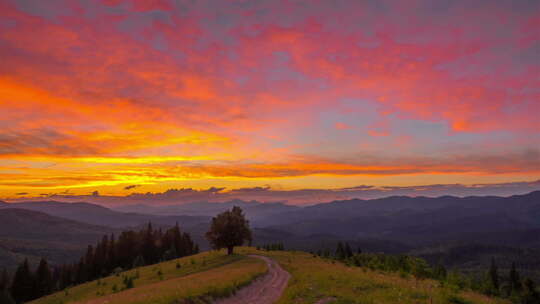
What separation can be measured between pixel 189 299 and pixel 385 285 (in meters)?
14.4

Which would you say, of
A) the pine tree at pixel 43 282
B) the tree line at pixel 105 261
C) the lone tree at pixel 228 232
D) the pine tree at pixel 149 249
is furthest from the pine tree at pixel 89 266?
the lone tree at pixel 228 232

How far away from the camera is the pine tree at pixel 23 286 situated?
9575 centimetres

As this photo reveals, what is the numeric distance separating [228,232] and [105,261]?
6774 centimetres

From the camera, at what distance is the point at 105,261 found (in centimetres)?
10719

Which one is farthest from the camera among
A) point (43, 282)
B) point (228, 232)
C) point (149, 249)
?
point (149, 249)

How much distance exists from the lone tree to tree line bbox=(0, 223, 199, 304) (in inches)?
1679

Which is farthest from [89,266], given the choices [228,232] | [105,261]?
[228,232]

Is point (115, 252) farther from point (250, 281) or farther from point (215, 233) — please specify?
point (250, 281)

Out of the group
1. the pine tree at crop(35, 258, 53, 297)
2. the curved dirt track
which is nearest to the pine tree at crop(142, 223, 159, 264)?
the pine tree at crop(35, 258, 53, 297)

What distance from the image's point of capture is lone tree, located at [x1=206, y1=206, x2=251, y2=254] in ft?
213

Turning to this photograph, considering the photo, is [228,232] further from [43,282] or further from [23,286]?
[23,286]

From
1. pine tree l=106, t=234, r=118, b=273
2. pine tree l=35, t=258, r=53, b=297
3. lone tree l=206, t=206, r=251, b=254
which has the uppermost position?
lone tree l=206, t=206, r=251, b=254

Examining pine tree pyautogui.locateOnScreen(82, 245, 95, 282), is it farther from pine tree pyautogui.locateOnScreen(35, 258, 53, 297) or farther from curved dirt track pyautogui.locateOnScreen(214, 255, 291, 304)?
curved dirt track pyautogui.locateOnScreen(214, 255, 291, 304)

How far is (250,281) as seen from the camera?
3162cm
